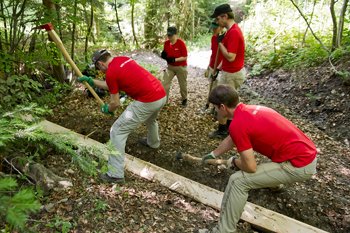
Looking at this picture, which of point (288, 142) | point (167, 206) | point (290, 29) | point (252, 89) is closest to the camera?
point (288, 142)

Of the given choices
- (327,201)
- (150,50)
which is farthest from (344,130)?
(150,50)

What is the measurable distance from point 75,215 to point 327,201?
11.6ft

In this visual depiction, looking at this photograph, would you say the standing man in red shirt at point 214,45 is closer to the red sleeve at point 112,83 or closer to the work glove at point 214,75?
the work glove at point 214,75

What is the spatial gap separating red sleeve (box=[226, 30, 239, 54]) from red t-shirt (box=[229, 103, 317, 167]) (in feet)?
7.92

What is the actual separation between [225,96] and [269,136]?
652 millimetres

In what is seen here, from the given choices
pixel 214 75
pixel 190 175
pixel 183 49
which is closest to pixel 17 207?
pixel 190 175

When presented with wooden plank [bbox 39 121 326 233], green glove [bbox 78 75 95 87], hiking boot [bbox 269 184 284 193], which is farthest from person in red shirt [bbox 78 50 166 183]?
hiking boot [bbox 269 184 284 193]

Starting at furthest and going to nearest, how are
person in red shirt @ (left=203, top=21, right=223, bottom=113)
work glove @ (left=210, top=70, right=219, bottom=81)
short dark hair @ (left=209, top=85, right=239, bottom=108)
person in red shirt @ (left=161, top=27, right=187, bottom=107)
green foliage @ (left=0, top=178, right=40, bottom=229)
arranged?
person in red shirt @ (left=161, top=27, right=187, bottom=107)
work glove @ (left=210, top=70, right=219, bottom=81)
person in red shirt @ (left=203, top=21, right=223, bottom=113)
short dark hair @ (left=209, top=85, right=239, bottom=108)
green foliage @ (left=0, top=178, right=40, bottom=229)

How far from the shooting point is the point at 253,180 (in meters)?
3.33

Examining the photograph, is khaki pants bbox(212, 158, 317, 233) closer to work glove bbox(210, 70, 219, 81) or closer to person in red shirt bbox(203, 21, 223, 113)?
person in red shirt bbox(203, 21, 223, 113)

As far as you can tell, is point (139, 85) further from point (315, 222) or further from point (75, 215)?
→ point (315, 222)

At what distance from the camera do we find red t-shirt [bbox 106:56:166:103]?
13.9 ft

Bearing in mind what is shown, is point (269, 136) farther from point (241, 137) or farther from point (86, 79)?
point (86, 79)

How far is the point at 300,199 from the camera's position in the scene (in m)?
4.33
